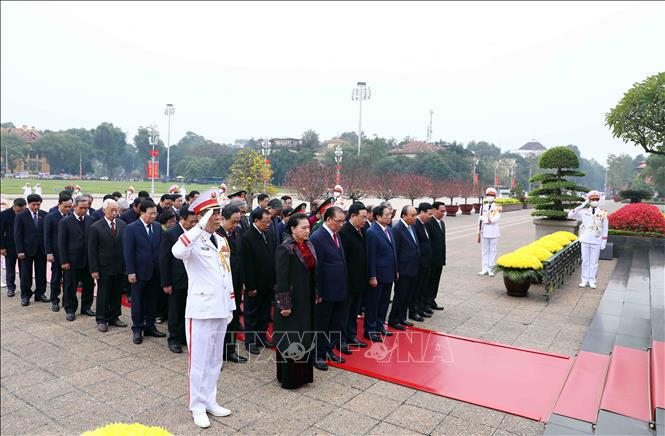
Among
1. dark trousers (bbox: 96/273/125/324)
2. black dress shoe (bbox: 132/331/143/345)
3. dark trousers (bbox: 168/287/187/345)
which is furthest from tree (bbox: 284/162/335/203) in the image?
dark trousers (bbox: 168/287/187/345)

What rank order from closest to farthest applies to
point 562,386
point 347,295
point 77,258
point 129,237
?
point 562,386 < point 347,295 < point 129,237 < point 77,258

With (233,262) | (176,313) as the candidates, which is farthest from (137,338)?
(233,262)

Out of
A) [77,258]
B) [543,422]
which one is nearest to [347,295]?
[543,422]

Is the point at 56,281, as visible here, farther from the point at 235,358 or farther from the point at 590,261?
the point at 590,261

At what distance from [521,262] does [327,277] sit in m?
4.25

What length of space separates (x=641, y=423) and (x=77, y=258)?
244 inches

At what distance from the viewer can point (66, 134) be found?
5828 cm

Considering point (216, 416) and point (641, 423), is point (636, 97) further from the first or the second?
point (216, 416)

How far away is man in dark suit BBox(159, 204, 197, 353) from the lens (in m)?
4.60

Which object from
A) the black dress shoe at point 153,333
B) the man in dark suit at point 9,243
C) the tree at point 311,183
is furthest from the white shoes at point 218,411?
the tree at point 311,183

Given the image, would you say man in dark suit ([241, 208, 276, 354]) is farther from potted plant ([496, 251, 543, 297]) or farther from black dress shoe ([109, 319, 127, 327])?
potted plant ([496, 251, 543, 297])

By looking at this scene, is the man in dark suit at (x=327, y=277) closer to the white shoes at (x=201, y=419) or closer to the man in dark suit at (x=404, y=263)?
the man in dark suit at (x=404, y=263)

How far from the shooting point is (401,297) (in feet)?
18.4

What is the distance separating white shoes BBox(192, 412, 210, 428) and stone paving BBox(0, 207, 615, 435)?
0.05 m
